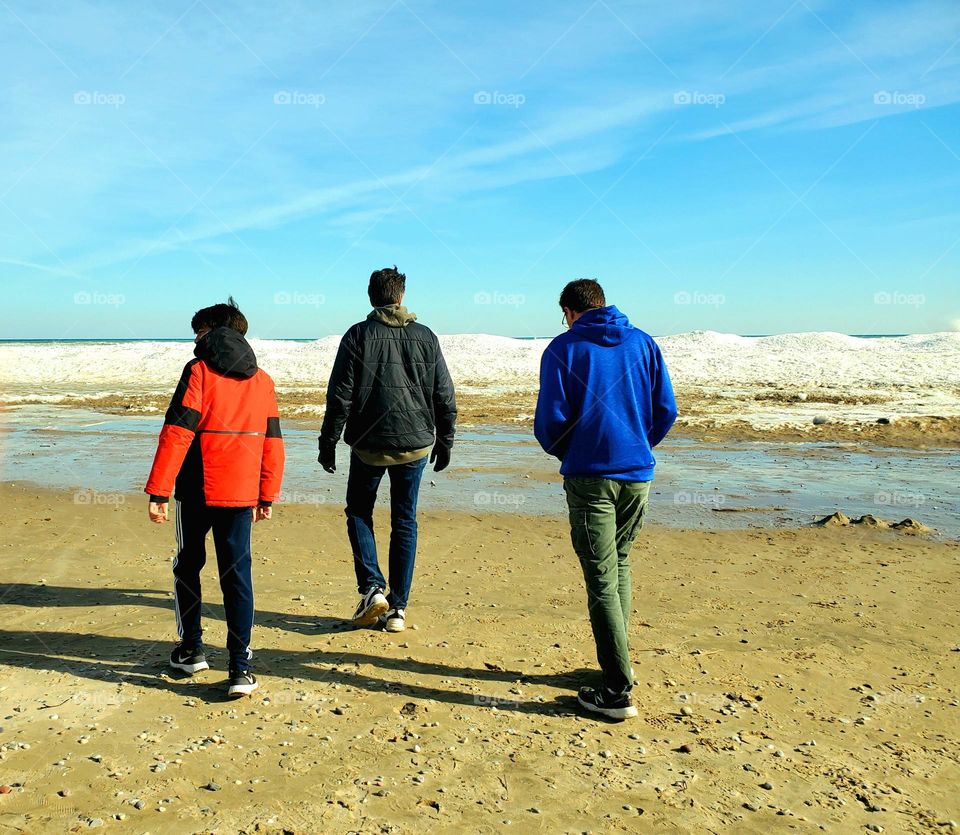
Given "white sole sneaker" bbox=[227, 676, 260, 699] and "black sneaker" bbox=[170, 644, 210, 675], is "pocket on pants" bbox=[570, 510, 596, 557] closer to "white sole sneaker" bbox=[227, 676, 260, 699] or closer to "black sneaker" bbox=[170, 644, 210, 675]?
"white sole sneaker" bbox=[227, 676, 260, 699]

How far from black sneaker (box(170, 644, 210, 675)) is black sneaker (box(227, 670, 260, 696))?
0.35m

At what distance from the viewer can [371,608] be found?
504 cm

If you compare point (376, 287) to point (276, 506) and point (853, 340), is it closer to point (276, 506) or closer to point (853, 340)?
point (276, 506)

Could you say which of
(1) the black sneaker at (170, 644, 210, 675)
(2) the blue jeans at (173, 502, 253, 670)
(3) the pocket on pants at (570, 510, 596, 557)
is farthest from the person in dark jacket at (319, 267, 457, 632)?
(3) the pocket on pants at (570, 510, 596, 557)

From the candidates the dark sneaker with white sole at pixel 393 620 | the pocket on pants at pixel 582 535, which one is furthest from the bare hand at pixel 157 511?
the pocket on pants at pixel 582 535

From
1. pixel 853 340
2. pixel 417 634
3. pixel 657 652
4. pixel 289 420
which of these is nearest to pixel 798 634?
pixel 657 652

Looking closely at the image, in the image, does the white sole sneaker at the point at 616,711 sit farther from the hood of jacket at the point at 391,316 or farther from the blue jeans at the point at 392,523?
the hood of jacket at the point at 391,316

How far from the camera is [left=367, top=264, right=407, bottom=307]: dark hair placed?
5.02 meters

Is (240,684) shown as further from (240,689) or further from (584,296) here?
(584,296)

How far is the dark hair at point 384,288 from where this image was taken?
5.02 metres

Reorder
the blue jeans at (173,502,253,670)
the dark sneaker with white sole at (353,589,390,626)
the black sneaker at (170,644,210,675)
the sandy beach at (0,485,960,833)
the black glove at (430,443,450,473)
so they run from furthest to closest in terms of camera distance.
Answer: the black glove at (430,443,450,473) → the dark sneaker with white sole at (353,589,390,626) → the black sneaker at (170,644,210,675) → the blue jeans at (173,502,253,670) → the sandy beach at (0,485,960,833)

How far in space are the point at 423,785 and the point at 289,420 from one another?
1748 centimetres

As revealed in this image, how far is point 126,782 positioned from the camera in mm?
3197

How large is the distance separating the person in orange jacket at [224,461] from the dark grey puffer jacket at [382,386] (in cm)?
69
